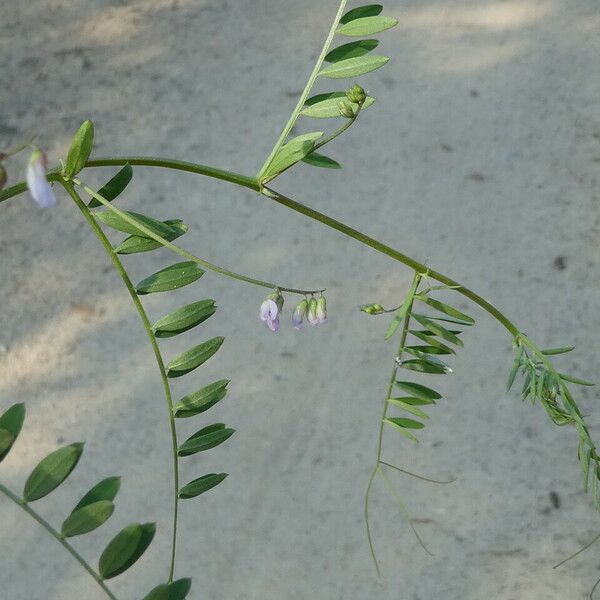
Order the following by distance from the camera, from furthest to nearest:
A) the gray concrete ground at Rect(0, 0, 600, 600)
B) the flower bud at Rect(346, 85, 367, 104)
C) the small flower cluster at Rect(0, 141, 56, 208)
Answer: the gray concrete ground at Rect(0, 0, 600, 600) → the flower bud at Rect(346, 85, 367, 104) → the small flower cluster at Rect(0, 141, 56, 208)

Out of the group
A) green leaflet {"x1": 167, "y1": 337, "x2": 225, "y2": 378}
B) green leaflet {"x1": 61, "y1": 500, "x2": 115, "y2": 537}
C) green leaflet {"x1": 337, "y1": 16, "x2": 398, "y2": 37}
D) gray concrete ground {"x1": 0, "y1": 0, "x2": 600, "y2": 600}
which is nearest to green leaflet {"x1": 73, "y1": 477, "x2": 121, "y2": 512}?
green leaflet {"x1": 61, "y1": 500, "x2": 115, "y2": 537}

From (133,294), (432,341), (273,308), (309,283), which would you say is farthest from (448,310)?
(309,283)

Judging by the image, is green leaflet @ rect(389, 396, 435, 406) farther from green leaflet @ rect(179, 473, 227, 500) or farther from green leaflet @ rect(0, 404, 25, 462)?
green leaflet @ rect(0, 404, 25, 462)

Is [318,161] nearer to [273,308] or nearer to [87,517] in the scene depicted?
[273,308]

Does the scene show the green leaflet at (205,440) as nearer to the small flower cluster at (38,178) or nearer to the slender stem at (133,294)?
the slender stem at (133,294)

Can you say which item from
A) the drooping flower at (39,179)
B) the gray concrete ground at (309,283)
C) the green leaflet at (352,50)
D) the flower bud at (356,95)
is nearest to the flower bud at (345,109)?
the flower bud at (356,95)

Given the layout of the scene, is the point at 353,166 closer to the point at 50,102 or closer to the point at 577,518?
the point at 50,102

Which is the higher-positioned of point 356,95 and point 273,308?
point 356,95
